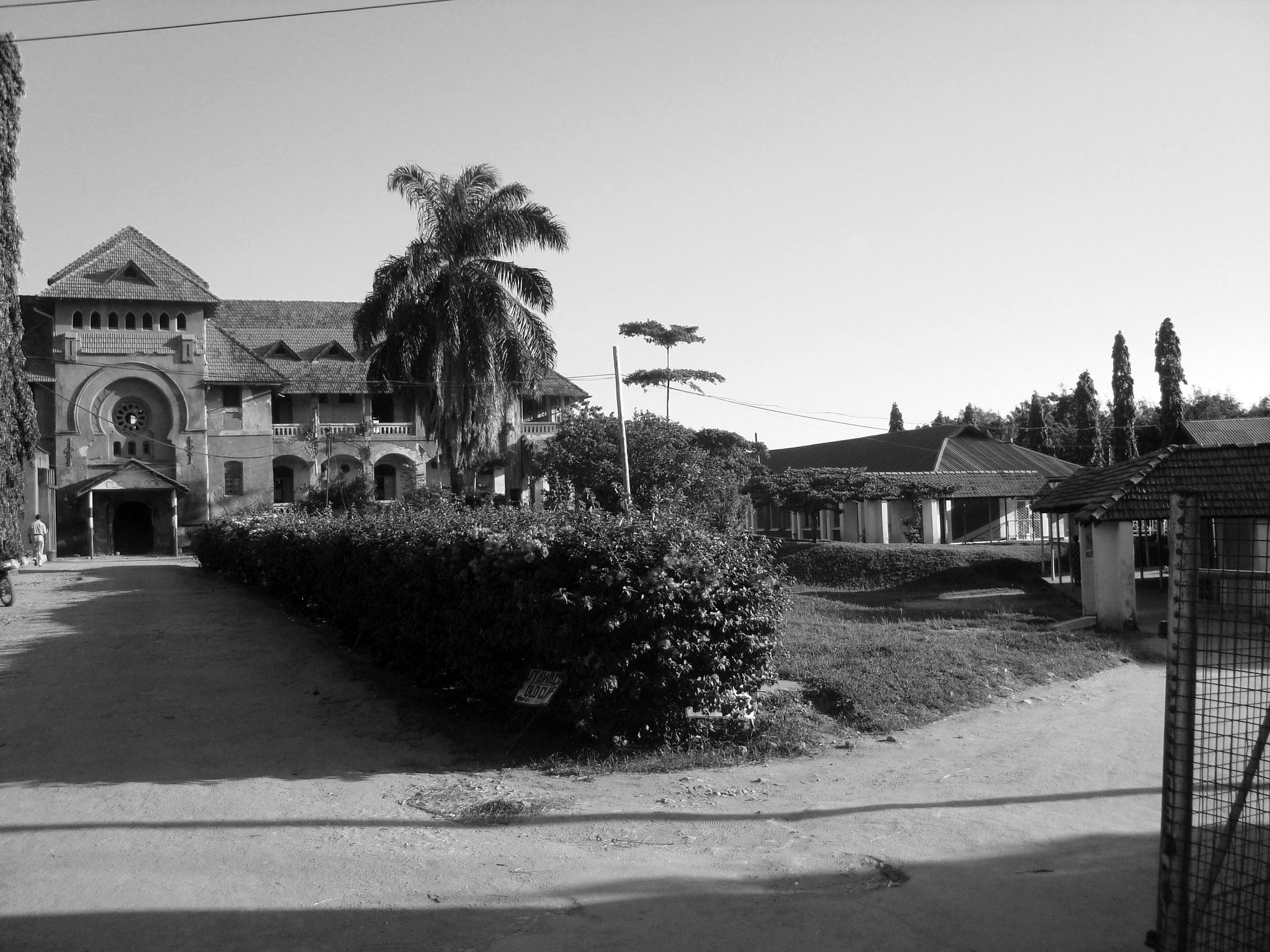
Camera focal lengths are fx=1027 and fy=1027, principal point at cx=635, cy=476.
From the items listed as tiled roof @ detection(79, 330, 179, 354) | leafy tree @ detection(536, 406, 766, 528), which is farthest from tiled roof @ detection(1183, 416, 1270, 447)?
tiled roof @ detection(79, 330, 179, 354)

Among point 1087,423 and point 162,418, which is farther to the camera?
point 1087,423

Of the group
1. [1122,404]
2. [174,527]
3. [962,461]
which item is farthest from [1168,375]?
[174,527]

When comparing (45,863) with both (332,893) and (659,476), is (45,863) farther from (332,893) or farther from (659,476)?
(659,476)

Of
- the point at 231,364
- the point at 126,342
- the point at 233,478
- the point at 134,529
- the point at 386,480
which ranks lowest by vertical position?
the point at 134,529

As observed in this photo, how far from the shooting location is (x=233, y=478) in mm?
46000

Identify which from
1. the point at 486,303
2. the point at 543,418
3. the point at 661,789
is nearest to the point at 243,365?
the point at 543,418

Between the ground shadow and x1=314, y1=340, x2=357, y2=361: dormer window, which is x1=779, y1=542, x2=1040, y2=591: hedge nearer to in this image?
the ground shadow

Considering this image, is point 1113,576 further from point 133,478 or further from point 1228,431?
point 133,478

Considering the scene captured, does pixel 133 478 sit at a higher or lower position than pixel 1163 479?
higher

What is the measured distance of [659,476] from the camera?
105 ft

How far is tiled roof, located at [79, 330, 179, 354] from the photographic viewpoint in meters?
43.1

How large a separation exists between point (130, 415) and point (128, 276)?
5933mm

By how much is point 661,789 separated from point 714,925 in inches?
107

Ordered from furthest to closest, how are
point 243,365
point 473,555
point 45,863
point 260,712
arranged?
point 243,365, point 260,712, point 473,555, point 45,863
